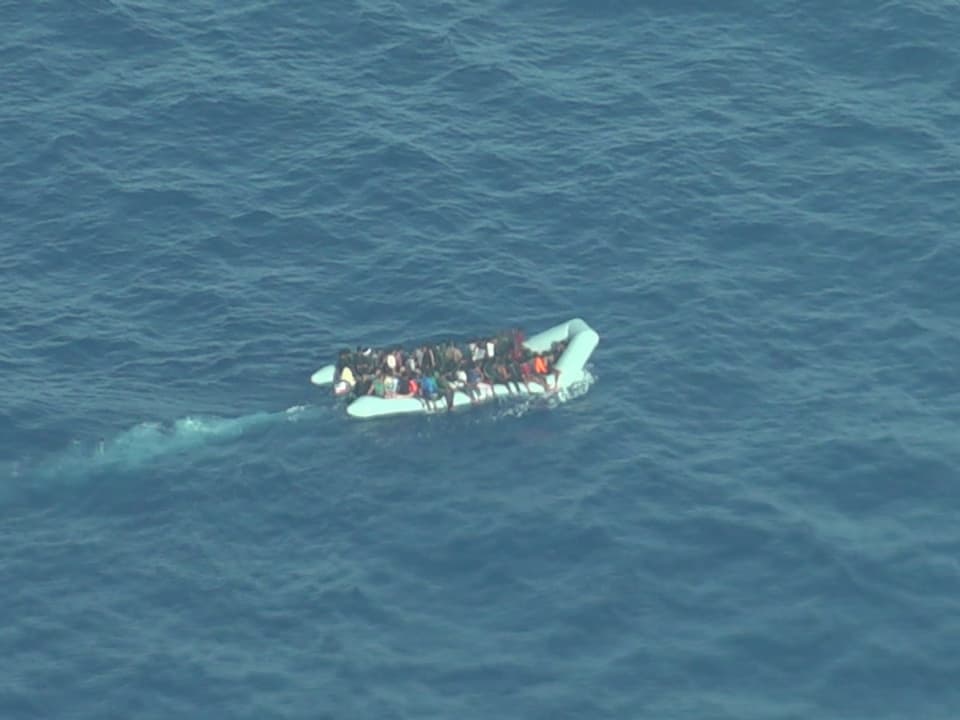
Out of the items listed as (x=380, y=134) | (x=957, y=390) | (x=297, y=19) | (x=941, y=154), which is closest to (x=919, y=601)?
(x=957, y=390)

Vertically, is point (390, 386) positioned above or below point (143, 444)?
above

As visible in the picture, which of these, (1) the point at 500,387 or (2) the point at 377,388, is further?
(1) the point at 500,387

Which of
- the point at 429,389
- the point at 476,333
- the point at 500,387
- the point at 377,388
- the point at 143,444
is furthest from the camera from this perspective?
the point at 476,333

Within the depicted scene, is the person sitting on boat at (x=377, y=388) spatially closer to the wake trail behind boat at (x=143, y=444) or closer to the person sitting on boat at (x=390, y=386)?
the person sitting on boat at (x=390, y=386)

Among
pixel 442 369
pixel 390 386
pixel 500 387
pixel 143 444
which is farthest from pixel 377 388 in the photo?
pixel 143 444

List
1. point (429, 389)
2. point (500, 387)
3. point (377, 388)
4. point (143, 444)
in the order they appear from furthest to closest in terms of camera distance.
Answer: point (500, 387) < point (429, 389) < point (377, 388) < point (143, 444)

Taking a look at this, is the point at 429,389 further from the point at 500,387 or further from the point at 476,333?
the point at 476,333
